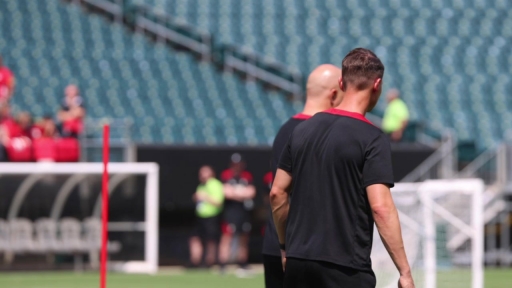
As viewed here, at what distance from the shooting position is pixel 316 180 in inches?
179

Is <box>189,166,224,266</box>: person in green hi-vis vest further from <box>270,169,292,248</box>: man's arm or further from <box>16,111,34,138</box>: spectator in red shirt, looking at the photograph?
<box>270,169,292,248</box>: man's arm

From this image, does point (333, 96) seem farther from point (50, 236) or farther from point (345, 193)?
point (50, 236)

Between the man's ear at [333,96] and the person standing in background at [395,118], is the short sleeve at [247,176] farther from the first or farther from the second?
the man's ear at [333,96]

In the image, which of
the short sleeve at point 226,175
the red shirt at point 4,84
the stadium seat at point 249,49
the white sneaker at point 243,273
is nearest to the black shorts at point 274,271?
the white sneaker at point 243,273

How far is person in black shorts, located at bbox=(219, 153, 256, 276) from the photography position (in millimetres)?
17297

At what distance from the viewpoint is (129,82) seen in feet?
72.5

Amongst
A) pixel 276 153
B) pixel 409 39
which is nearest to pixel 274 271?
pixel 276 153

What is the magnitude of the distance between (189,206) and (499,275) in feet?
18.2

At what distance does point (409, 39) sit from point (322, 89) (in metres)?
19.6

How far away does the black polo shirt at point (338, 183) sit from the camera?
4.42 metres

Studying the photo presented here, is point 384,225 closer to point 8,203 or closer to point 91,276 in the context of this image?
point 91,276

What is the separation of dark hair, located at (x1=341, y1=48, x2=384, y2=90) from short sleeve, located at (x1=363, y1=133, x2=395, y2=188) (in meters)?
0.30

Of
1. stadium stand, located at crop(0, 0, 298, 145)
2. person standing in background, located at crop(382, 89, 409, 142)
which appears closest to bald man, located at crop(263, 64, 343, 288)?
person standing in background, located at crop(382, 89, 409, 142)

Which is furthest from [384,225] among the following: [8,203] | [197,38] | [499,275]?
[197,38]
